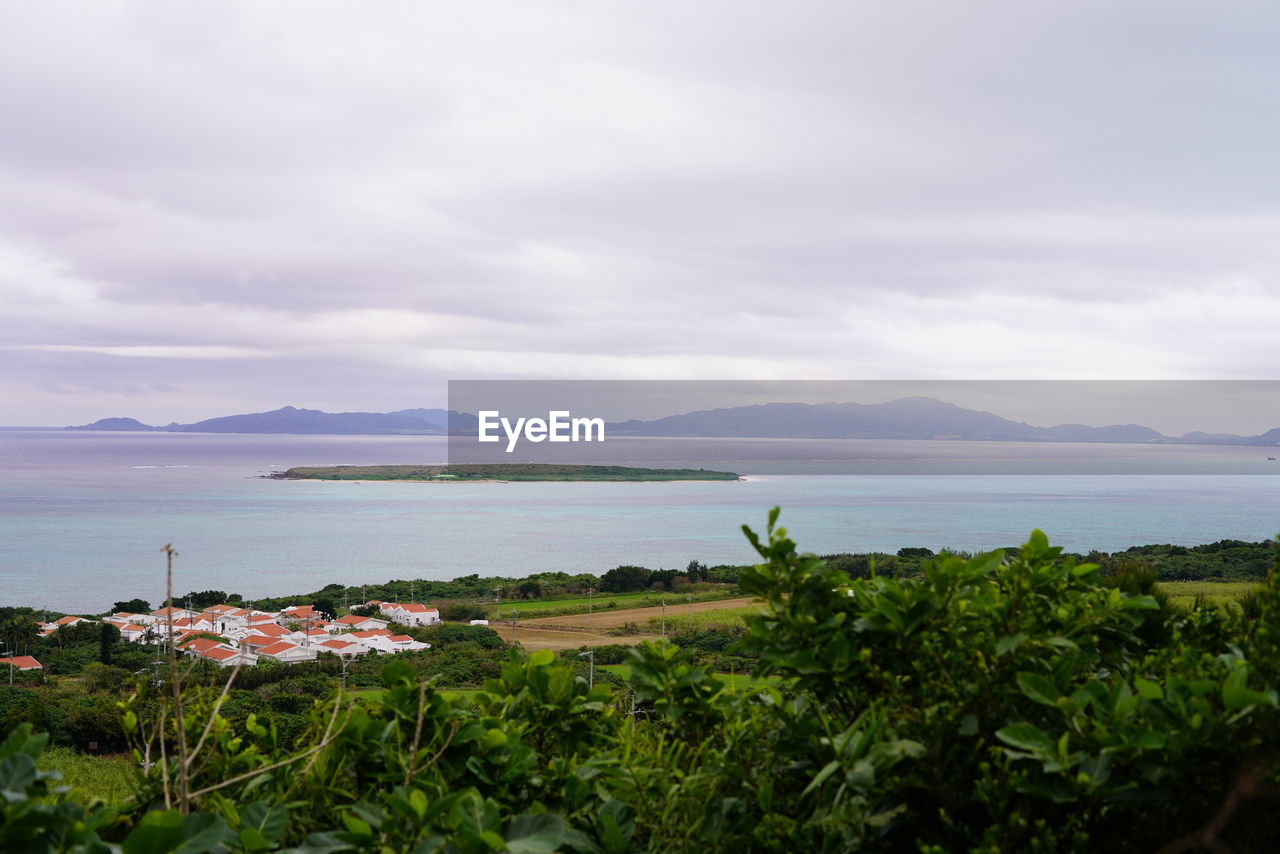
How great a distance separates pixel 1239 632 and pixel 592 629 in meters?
21.7

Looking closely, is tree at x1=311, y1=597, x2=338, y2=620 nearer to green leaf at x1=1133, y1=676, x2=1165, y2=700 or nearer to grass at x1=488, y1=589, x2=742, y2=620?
grass at x1=488, y1=589, x2=742, y2=620

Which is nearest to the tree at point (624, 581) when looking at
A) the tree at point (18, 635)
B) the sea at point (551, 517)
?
→ the sea at point (551, 517)

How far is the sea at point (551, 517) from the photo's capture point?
42094 millimetres

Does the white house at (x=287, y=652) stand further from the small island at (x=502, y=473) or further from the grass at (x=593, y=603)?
the small island at (x=502, y=473)

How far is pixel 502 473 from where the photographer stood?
322ft

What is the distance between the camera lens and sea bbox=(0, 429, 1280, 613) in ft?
138

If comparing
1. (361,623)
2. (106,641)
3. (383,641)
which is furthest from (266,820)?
(361,623)

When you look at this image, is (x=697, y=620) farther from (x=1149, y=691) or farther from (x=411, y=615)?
(x=1149, y=691)

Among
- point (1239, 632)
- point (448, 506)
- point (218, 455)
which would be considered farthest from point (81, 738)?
point (218, 455)

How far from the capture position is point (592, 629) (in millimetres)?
22562

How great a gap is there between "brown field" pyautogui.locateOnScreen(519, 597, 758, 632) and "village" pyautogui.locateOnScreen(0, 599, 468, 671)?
9.21ft

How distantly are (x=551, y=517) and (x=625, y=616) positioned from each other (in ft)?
138

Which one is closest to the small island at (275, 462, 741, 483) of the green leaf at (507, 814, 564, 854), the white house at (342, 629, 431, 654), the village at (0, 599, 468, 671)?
the village at (0, 599, 468, 671)

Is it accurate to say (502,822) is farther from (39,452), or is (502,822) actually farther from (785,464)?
(39,452)
